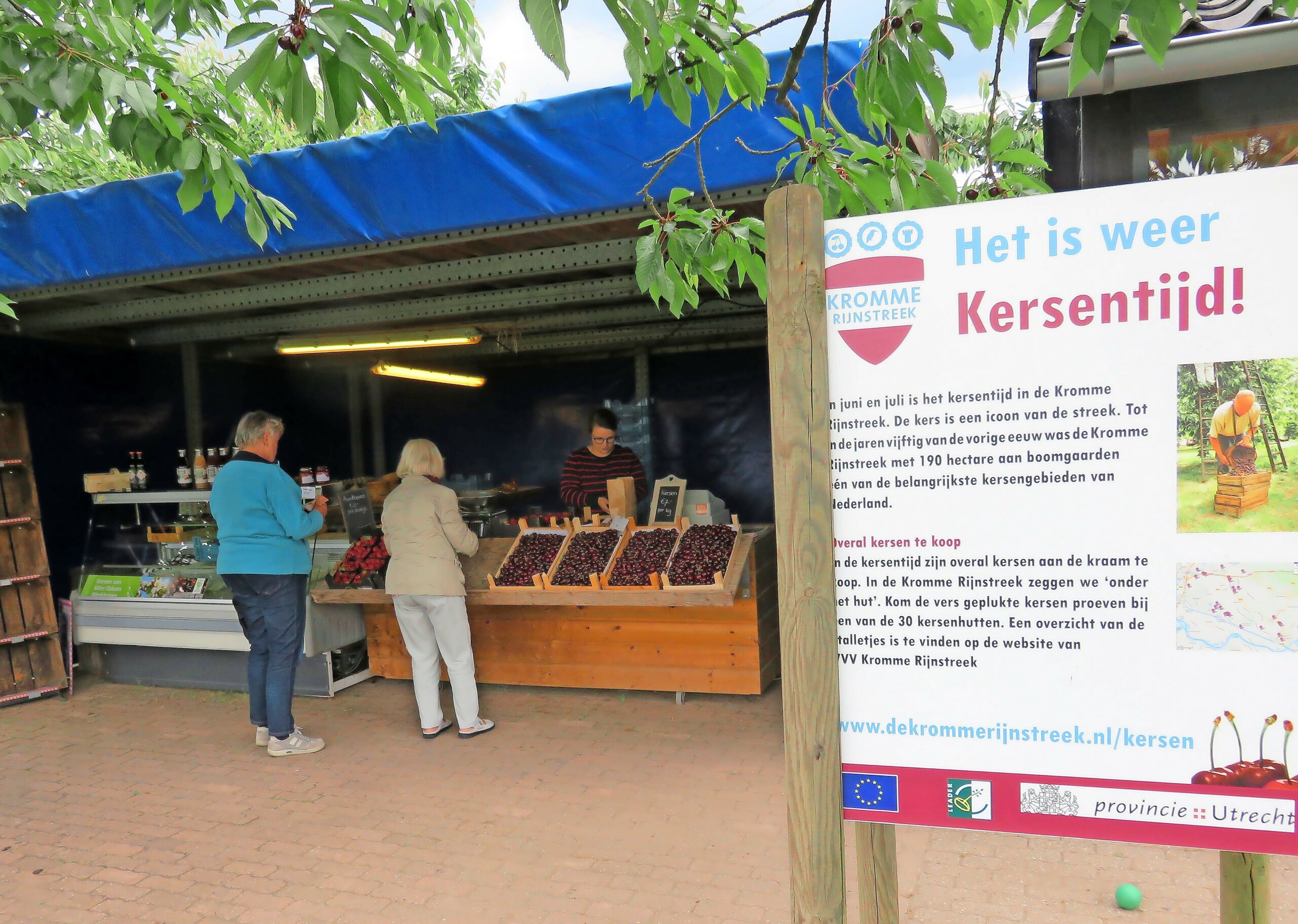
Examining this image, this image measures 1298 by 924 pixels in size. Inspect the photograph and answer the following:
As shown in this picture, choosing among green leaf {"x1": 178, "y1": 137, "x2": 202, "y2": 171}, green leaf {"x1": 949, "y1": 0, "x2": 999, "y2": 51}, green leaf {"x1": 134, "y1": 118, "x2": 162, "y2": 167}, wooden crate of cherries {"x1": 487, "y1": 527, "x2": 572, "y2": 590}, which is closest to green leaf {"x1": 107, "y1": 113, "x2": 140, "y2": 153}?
green leaf {"x1": 134, "y1": 118, "x2": 162, "y2": 167}

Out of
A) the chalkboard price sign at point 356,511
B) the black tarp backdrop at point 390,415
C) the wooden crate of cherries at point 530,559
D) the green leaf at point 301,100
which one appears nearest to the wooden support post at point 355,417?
the black tarp backdrop at point 390,415

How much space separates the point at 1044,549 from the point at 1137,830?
1.71 ft

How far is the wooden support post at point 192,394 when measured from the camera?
876 cm

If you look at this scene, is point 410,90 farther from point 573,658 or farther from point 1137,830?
point 573,658

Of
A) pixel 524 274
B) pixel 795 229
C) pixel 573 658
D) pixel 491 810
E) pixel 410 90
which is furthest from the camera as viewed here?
pixel 573 658

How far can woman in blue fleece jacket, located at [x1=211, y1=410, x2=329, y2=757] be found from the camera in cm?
479

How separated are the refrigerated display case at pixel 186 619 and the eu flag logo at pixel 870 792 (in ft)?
16.1

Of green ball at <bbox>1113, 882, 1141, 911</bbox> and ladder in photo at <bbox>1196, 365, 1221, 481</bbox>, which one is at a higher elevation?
ladder in photo at <bbox>1196, 365, 1221, 481</bbox>

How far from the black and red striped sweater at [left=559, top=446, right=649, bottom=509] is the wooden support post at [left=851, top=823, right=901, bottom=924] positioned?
4729 millimetres

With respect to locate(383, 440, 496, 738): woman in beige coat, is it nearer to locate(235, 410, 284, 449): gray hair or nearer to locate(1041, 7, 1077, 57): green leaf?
locate(235, 410, 284, 449): gray hair

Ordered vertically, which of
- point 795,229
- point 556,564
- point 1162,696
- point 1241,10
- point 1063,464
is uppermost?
point 1241,10

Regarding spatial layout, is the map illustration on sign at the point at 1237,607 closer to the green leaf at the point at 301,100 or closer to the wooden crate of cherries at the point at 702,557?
the green leaf at the point at 301,100

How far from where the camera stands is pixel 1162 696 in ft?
4.75

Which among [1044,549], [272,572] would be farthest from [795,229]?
[272,572]
